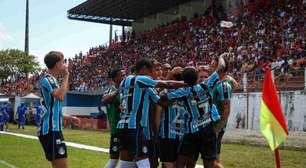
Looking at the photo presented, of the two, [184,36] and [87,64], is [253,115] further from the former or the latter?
[87,64]

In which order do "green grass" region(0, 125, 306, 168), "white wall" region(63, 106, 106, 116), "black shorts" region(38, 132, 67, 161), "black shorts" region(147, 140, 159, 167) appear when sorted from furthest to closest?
"white wall" region(63, 106, 106, 116)
"green grass" region(0, 125, 306, 168)
"black shorts" region(147, 140, 159, 167)
"black shorts" region(38, 132, 67, 161)

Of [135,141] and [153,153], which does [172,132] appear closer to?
[153,153]

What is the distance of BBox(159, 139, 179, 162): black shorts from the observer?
7.32 m

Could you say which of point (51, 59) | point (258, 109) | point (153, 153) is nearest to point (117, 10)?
point (258, 109)

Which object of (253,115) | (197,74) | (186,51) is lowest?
(253,115)

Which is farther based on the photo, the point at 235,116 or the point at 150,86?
the point at 235,116

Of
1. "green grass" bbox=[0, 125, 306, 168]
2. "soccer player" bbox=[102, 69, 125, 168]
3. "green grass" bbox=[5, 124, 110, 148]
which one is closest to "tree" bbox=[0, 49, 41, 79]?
"green grass" bbox=[5, 124, 110, 148]

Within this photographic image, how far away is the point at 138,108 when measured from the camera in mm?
6598

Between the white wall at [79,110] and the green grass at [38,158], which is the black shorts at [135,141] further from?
the white wall at [79,110]

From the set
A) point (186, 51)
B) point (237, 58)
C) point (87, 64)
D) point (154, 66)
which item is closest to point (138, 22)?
point (87, 64)

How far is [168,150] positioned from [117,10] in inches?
1471

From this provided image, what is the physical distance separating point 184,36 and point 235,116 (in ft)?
53.2

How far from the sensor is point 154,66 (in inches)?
270

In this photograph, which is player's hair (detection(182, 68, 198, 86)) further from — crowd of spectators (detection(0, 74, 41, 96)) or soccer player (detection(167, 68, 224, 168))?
crowd of spectators (detection(0, 74, 41, 96))
